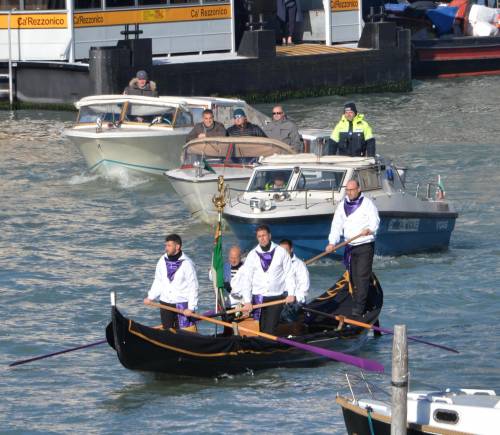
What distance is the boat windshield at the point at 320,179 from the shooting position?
19.2m

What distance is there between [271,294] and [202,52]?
22292 mm

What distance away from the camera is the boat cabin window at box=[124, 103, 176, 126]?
82.8ft

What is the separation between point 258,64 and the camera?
117ft

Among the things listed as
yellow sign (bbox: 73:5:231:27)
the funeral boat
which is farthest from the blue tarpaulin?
the funeral boat

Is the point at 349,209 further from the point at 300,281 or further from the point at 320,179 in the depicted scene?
the point at 320,179

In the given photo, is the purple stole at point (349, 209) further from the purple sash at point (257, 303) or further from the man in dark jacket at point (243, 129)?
the man in dark jacket at point (243, 129)

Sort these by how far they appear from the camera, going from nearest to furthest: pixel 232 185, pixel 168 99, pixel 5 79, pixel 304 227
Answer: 1. pixel 304 227
2. pixel 232 185
3. pixel 168 99
4. pixel 5 79

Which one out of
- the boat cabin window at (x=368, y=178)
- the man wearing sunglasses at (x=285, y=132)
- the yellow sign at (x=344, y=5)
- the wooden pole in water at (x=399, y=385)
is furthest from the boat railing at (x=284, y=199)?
the yellow sign at (x=344, y=5)

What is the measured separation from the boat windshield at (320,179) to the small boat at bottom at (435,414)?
8.11 m

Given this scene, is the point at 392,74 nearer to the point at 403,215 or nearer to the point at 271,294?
the point at 403,215

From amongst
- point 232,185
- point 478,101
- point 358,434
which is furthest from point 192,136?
point 478,101

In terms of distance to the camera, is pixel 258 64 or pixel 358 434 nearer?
pixel 358 434

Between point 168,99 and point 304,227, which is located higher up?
point 168,99

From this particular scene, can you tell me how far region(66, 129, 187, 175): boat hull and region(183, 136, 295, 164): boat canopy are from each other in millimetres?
2943
